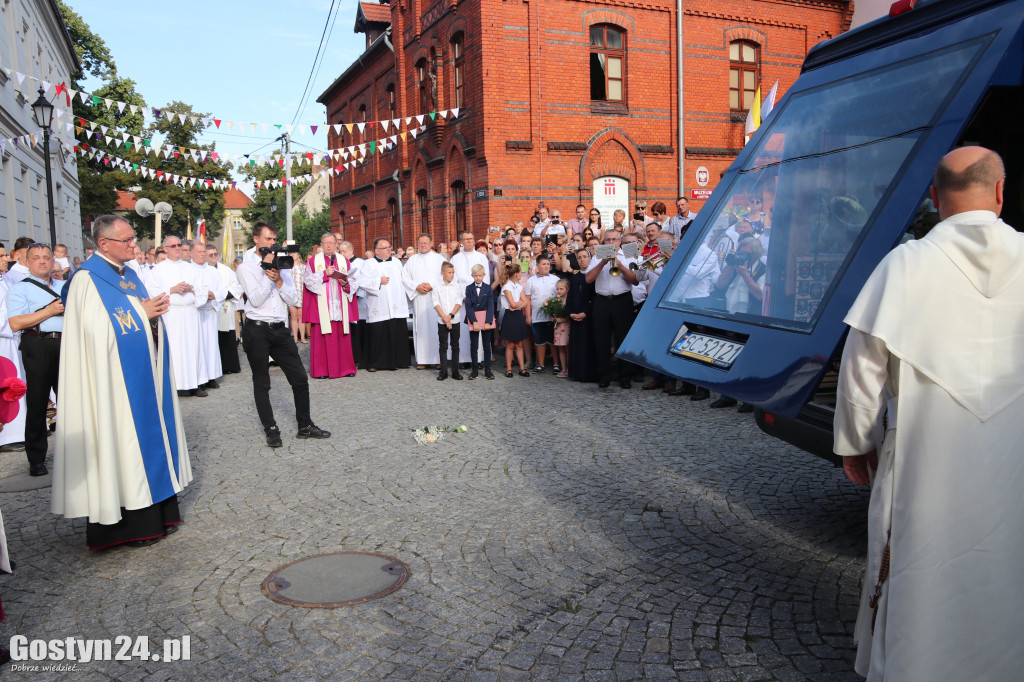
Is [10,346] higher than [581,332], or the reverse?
[10,346]

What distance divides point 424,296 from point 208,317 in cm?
374

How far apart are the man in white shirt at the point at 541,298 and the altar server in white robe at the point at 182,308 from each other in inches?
200

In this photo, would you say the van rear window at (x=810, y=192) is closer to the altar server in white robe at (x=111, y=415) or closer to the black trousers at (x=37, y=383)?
the altar server in white robe at (x=111, y=415)

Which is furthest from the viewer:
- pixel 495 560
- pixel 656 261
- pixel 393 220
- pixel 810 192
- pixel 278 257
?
pixel 393 220

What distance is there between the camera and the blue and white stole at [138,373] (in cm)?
498

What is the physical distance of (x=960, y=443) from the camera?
248 centimetres

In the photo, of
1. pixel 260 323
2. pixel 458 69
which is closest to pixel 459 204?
pixel 458 69

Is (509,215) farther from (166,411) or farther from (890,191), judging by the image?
(890,191)

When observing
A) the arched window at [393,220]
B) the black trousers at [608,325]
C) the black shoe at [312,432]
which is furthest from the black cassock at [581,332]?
the arched window at [393,220]

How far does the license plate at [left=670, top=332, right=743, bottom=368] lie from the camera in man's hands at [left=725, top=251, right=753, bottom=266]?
56cm

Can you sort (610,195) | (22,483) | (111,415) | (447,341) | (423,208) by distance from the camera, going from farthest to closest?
(423,208)
(610,195)
(447,341)
(22,483)
(111,415)

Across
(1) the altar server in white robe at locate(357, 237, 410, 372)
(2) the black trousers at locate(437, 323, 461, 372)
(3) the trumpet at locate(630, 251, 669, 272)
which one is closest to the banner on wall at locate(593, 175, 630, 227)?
(1) the altar server in white robe at locate(357, 237, 410, 372)

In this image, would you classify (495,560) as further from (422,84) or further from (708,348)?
(422,84)

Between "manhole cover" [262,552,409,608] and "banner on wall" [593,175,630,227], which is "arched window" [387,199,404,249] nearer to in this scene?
"banner on wall" [593,175,630,227]
